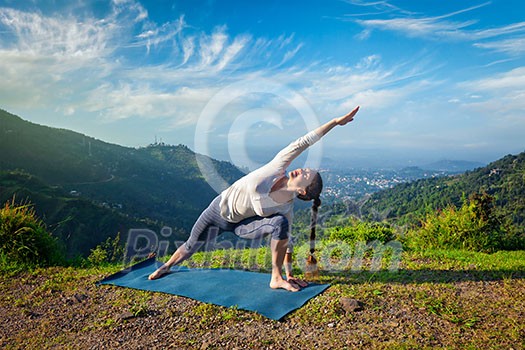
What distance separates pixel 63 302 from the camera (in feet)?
14.9

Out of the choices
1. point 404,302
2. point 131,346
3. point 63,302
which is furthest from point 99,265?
point 404,302

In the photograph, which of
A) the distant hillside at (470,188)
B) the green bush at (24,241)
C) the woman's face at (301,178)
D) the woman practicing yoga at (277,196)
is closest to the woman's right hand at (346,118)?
the woman practicing yoga at (277,196)

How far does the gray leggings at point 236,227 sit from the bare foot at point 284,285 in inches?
19.5

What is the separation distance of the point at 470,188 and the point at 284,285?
20737 mm

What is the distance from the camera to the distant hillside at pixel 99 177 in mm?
43438

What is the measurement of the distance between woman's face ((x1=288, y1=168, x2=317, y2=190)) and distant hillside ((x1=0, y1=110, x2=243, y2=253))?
32755 millimetres

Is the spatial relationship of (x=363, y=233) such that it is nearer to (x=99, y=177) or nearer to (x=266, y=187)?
(x=266, y=187)

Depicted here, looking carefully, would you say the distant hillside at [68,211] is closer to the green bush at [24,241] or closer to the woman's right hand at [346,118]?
the green bush at [24,241]

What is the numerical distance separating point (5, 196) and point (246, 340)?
3566 centimetres

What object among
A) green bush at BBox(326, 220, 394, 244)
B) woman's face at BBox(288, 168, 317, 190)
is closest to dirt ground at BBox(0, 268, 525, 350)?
woman's face at BBox(288, 168, 317, 190)

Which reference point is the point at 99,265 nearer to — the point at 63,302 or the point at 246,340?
the point at 63,302

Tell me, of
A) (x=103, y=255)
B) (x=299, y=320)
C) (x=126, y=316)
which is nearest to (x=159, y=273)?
(x=126, y=316)

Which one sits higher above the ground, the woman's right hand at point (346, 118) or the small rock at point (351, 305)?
the woman's right hand at point (346, 118)

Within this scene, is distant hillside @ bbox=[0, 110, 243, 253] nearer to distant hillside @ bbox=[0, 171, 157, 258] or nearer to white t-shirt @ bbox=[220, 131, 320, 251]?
distant hillside @ bbox=[0, 171, 157, 258]
